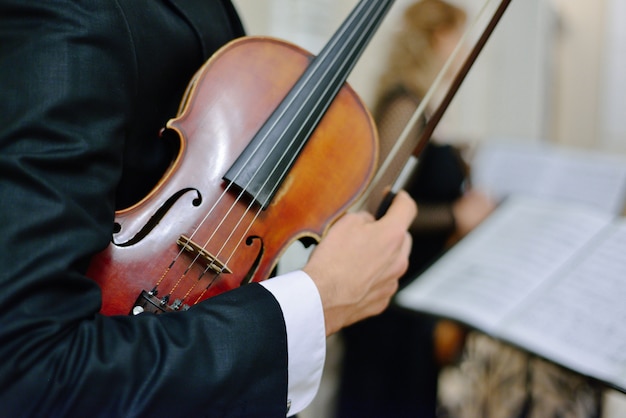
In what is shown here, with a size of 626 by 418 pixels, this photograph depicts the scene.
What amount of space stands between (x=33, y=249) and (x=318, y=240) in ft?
1.08

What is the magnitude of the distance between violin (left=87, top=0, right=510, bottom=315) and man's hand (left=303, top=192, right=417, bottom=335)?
4 cm

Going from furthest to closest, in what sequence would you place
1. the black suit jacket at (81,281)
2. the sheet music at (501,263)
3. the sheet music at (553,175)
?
the sheet music at (553,175) → the sheet music at (501,263) → the black suit jacket at (81,281)

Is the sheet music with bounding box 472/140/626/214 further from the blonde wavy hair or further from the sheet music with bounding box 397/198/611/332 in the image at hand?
the blonde wavy hair

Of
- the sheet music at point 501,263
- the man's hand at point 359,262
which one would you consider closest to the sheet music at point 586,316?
the sheet music at point 501,263

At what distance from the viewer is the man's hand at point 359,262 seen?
2.05 ft

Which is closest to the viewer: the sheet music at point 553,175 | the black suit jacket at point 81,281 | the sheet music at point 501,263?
the black suit jacket at point 81,281

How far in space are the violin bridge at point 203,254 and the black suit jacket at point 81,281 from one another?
0.18ft

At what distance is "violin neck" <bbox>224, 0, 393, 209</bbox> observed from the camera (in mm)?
622

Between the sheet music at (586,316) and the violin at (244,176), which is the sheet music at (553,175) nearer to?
the sheet music at (586,316)

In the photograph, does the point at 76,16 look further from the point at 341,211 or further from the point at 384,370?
the point at 384,370

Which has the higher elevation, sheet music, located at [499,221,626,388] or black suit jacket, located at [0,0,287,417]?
black suit jacket, located at [0,0,287,417]

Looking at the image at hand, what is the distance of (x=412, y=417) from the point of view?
5.16 ft


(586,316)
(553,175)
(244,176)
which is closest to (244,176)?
(244,176)

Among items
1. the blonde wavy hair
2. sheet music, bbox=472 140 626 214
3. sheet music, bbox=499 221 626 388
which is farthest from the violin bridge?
the blonde wavy hair
